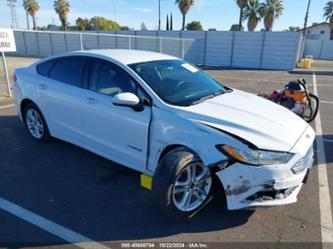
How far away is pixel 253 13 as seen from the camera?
37062 mm

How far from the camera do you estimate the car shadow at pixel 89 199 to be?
8.65 ft

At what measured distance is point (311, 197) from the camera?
3271 mm

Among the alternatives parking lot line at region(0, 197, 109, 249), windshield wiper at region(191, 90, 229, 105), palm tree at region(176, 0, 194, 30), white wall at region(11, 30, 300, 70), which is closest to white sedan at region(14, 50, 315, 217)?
windshield wiper at region(191, 90, 229, 105)

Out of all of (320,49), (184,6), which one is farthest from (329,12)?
(184,6)

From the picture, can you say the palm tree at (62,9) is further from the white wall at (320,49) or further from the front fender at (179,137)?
the front fender at (179,137)

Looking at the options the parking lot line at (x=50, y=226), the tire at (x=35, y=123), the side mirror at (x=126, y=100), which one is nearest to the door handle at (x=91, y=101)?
the side mirror at (x=126, y=100)

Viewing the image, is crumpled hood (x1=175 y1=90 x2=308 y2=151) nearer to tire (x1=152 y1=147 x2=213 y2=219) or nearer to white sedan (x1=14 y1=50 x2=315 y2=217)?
white sedan (x1=14 y1=50 x2=315 y2=217)

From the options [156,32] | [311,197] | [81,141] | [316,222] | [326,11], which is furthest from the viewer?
[326,11]

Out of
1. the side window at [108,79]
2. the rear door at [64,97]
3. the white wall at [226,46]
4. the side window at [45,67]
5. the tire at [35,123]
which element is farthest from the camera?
the white wall at [226,46]

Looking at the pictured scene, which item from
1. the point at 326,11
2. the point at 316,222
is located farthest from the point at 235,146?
the point at 326,11

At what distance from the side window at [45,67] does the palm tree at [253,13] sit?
3765 cm

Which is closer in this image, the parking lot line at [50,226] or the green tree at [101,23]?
the parking lot line at [50,226]

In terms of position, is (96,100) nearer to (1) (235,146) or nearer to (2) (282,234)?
(1) (235,146)

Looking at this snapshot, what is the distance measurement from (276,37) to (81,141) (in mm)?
20602
